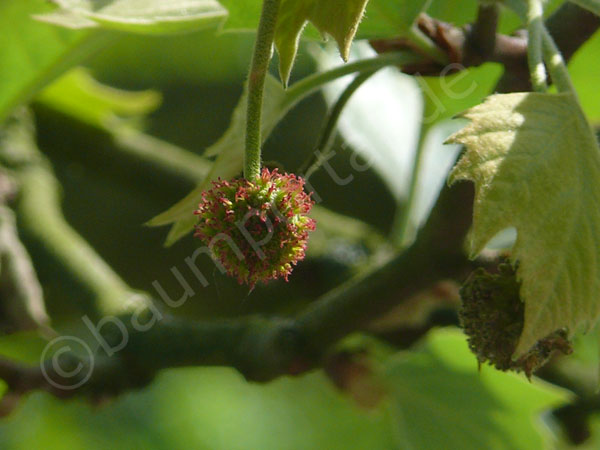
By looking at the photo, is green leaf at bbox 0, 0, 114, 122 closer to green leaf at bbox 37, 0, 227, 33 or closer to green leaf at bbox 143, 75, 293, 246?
green leaf at bbox 37, 0, 227, 33

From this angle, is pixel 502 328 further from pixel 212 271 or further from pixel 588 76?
pixel 212 271

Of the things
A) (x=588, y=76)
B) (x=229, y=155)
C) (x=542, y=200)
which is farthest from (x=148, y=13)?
(x=588, y=76)

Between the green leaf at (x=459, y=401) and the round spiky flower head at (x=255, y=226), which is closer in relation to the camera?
the round spiky flower head at (x=255, y=226)

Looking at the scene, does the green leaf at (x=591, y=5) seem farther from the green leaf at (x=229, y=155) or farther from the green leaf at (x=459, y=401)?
the green leaf at (x=459, y=401)

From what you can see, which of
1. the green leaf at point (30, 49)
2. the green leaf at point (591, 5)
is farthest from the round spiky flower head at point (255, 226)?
the green leaf at point (30, 49)

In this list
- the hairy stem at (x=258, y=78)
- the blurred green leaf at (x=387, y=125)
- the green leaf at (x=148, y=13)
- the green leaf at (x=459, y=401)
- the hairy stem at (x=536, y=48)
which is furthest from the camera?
the blurred green leaf at (x=387, y=125)

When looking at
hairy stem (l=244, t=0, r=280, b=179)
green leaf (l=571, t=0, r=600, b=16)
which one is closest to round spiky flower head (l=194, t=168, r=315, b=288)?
hairy stem (l=244, t=0, r=280, b=179)
